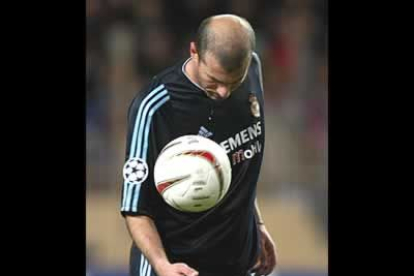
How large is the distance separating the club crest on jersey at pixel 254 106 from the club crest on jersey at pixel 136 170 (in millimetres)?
385

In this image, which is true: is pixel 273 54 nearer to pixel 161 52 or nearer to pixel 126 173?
pixel 161 52

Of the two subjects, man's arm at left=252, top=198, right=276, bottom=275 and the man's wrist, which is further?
man's arm at left=252, top=198, right=276, bottom=275

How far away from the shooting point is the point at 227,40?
3.03 m

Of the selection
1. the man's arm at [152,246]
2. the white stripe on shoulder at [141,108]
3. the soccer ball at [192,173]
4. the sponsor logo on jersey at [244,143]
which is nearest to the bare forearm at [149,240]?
the man's arm at [152,246]

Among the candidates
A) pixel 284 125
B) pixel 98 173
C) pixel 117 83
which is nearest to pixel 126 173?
pixel 98 173

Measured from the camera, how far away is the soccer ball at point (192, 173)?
302 centimetres

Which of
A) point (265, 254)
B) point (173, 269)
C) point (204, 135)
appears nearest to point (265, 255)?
point (265, 254)

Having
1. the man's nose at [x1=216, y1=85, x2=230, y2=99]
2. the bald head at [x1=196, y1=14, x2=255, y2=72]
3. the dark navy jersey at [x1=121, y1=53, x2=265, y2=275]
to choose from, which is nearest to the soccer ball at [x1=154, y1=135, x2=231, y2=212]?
the dark navy jersey at [x1=121, y1=53, x2=265, y2=275]

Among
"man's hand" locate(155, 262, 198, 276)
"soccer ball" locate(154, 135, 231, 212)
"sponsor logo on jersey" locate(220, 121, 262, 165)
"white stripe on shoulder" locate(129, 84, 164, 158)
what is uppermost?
"white stripe on shoulder" locate(129, 84, 164, 158)

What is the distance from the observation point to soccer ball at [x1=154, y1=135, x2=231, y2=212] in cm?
302

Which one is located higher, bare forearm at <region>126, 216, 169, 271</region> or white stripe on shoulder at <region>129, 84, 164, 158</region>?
white stripe on shoulder at <region>129, 84, 164, 158</region>

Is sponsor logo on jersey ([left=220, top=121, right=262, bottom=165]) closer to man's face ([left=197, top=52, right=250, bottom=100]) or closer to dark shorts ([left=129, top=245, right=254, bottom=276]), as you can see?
→ man's face ([left=197, top=52, right=250, bottom=100])

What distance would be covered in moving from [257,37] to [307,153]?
0.42 metres

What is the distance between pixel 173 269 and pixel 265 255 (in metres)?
0.32
